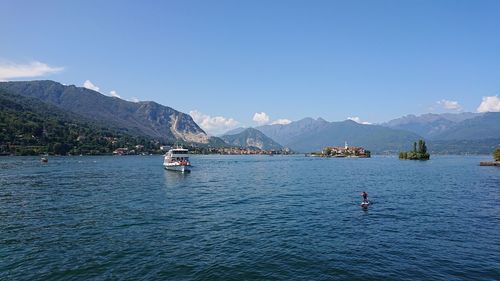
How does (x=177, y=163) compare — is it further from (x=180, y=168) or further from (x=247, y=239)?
(x=247, y=239)

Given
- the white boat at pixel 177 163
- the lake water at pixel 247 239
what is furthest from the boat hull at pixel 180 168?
the lake water at pixel 247 239

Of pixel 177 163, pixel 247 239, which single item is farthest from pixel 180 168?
pixel 247 239

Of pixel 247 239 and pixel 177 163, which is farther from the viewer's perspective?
pixel 177 163

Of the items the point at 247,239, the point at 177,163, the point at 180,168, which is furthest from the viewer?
the point at 177,163

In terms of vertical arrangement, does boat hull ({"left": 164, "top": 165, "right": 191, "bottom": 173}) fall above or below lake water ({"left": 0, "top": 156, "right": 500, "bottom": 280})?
above

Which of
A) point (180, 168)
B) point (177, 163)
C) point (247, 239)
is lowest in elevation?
point (247, 239)

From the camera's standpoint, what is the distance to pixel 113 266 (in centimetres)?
2762

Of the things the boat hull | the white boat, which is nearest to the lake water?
the boat hull

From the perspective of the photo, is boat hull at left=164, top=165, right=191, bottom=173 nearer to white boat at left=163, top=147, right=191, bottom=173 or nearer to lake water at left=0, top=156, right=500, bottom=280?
white boat at left=163, top=147, right=191, bottom=173

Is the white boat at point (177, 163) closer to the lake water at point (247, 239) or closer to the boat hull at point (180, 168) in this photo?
the boat hull at point (180, 168)

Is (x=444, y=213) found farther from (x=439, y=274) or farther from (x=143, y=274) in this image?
(x=143, y=274)

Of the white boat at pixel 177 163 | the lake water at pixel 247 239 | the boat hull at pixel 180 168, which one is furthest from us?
the white boat at pixel 177 163

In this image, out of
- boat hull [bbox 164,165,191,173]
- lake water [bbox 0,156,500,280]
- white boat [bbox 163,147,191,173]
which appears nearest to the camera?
lake water [bbox 0,156,500,280]

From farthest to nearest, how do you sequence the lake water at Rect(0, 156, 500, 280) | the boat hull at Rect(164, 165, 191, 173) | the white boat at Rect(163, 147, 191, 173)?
the white boat at Rect(163, 147, 191, 173)
the boat hull at Rect(164, 165, 191, 173)
the lake water at Rect(0, 156, 500, 280)
